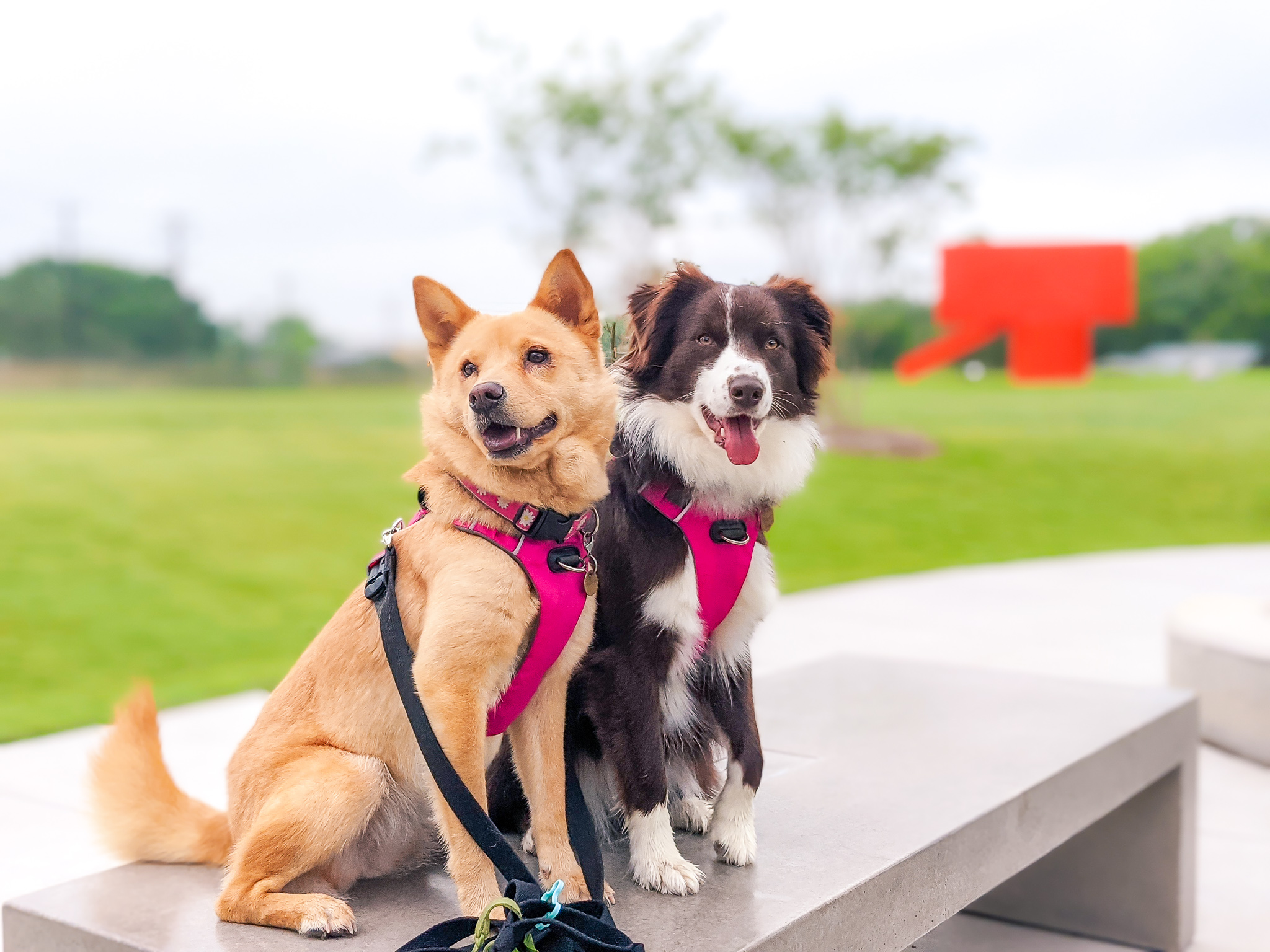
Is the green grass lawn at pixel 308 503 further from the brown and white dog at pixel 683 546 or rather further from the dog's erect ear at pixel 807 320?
the dog's erect ear at pixel 807 320

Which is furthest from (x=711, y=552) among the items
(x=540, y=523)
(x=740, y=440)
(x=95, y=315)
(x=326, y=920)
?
(x=95, y=315)

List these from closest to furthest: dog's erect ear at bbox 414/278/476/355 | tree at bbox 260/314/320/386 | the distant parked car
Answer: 1. dog's erect ear at bbox 414/278/476/355
2. tree at bbox 260/314/320/386
3. the distant parked car

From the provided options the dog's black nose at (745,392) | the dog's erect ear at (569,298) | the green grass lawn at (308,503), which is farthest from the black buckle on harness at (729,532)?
the green grass lawn at (308,503)

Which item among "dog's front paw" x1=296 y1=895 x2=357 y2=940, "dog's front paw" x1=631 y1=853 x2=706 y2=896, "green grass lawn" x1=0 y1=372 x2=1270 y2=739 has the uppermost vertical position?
"dog's front paw" x1=296 y1=895 x2=357 y2=940

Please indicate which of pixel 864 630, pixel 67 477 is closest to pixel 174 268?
pixel 67 477

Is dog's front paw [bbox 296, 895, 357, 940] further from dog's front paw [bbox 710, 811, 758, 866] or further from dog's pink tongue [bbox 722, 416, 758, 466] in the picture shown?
dog's pink tongue [bbox 722, 416, 758, 466]

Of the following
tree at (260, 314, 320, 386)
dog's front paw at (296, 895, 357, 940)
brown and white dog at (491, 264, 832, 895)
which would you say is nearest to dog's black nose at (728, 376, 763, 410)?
brown and white dog at (491, 264, 832, 895)

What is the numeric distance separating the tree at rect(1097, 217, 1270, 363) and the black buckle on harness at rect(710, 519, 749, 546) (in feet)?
50.2

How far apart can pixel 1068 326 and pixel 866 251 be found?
267cm

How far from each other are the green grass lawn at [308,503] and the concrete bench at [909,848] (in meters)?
3.81

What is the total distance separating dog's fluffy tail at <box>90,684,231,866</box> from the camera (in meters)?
1.89

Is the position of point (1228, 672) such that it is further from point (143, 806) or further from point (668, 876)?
point (143, 806)

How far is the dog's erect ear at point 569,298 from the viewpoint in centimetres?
177

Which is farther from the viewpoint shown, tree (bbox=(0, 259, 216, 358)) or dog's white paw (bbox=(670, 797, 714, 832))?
tree (bbox=(0, 259, 216, 358))
